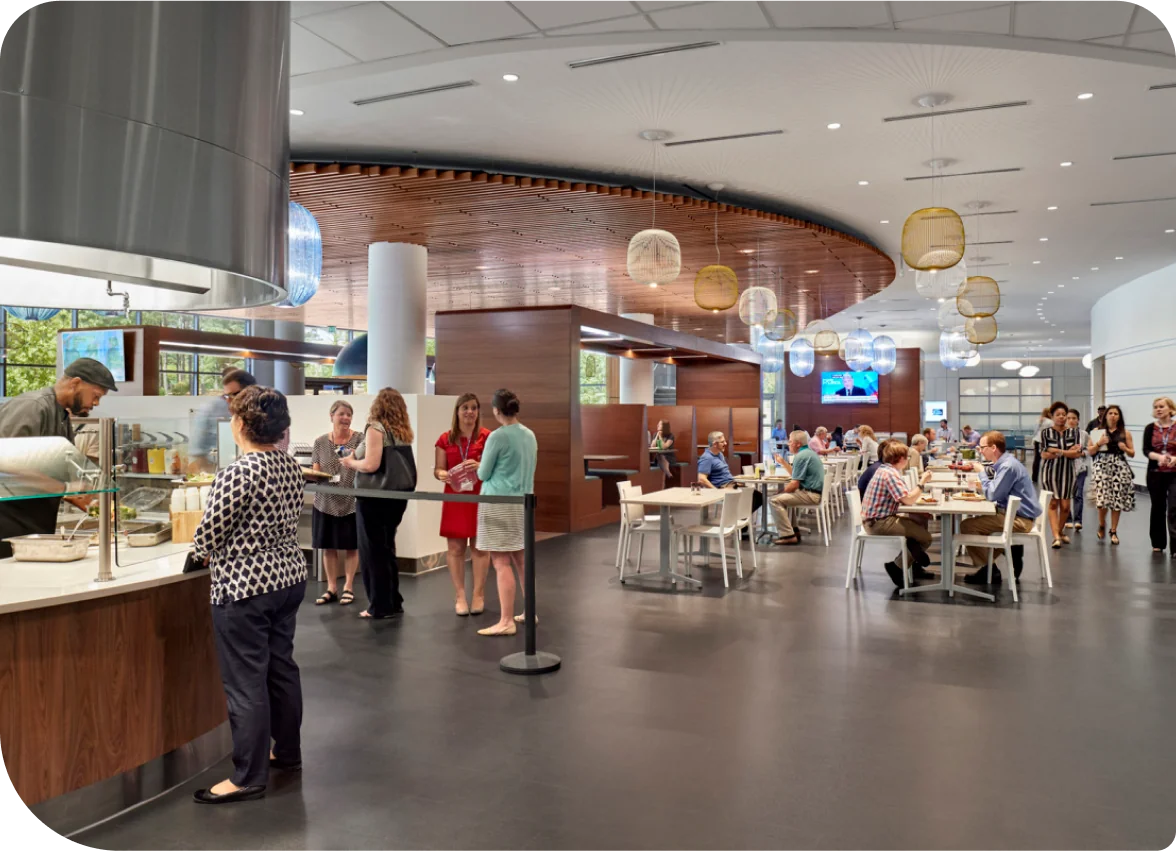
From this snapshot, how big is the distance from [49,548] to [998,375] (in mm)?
38090

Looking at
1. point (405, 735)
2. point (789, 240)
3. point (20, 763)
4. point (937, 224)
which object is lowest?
point (405, 735)

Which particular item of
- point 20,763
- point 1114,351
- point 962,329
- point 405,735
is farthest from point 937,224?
point 1114,351

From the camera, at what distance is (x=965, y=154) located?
30.8 feet

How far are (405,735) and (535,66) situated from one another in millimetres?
4946

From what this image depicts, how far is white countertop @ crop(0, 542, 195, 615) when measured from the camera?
314 centimetres

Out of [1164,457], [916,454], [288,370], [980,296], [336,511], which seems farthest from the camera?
[288,370]

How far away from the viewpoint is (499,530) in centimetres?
604

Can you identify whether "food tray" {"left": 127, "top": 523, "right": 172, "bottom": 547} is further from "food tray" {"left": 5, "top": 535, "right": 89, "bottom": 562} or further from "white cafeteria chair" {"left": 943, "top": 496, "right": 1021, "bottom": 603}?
"white cafeteria chair" {"left": 943, "top": 496, "right": 1021, "bottom": 603}

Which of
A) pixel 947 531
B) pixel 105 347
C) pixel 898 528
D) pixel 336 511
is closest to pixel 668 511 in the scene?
pixel 898 528

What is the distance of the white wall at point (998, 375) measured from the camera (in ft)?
120

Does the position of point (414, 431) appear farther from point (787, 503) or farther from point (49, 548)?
point (49, 548)

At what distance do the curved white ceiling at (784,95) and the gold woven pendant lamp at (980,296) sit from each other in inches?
50.1

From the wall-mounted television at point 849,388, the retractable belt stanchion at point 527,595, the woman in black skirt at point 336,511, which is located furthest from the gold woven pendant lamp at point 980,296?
the wall-mounted television at point 849,388

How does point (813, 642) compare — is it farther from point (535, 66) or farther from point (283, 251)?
point (535, 66)
